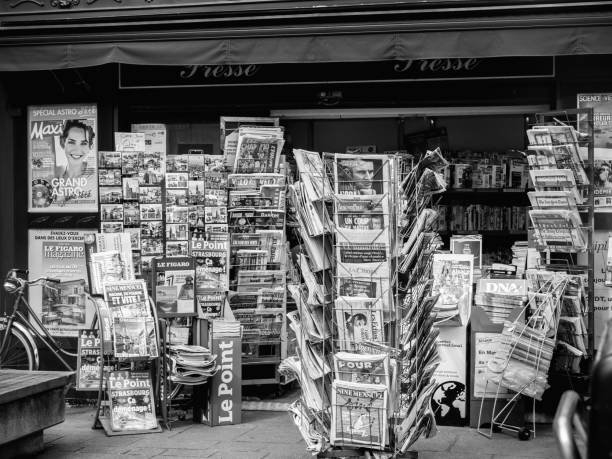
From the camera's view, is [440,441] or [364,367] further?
[440,441]

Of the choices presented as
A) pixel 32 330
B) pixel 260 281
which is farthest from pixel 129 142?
pixel 32 330

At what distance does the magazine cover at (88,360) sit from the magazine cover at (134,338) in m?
0.95

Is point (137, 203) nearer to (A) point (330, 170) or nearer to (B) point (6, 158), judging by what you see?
(B) point (6, 158)

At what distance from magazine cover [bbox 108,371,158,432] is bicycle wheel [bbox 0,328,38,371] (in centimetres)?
157

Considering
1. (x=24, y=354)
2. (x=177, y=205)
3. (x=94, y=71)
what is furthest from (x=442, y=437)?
(x=94, y=71)

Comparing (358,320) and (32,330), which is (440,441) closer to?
(358,320)

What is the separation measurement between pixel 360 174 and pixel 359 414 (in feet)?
5.34

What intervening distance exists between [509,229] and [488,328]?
4058 mm

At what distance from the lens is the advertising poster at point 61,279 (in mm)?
10359

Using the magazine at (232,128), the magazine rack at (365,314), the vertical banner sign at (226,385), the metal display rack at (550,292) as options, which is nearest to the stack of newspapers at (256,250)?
the magazine at (232,128)

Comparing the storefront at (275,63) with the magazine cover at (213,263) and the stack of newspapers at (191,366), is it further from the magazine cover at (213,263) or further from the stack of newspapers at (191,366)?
the stack of newspapers at (191,366)

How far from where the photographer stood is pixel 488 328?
823cm

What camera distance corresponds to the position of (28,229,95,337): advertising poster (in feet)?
34.0

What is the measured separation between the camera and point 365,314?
6176mm
